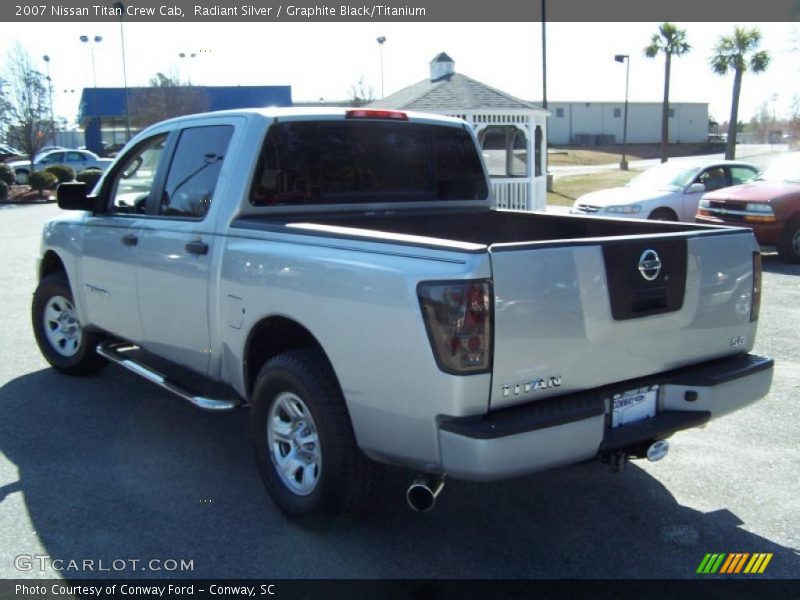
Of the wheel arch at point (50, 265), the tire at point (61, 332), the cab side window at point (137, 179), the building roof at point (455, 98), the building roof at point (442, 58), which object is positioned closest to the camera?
the cab side window at point (137, 179)

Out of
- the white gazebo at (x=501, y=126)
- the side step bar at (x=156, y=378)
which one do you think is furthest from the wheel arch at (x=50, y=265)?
the white gazebo at (x=501, y=126)

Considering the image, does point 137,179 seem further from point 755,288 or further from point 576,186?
point 576,186

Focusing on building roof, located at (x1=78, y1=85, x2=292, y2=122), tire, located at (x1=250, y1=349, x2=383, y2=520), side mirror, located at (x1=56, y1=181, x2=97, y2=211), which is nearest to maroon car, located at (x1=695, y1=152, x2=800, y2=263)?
side mirror, located at (x1=56, y1=181, x2=97, y2=211)

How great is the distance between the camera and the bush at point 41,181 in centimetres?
3134

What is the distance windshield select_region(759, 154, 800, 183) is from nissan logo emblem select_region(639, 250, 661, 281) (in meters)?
11.7

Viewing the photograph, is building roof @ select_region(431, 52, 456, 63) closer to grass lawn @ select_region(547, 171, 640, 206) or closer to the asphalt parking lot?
grass lawn @ select_region(547, 171, 640, 206)

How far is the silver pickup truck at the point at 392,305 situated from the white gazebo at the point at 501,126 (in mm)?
14997

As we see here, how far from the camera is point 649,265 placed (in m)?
3.76

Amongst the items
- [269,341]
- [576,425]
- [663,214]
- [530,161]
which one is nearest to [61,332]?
[269,341]

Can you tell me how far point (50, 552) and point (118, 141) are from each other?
61.4 meters

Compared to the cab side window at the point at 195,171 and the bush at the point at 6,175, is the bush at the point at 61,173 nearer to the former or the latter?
the bush at the point at 6,175

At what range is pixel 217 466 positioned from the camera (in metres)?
5.01

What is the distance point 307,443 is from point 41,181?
30878 millimetres

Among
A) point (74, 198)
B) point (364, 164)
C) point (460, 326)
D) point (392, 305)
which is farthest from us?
point (74, 198)
